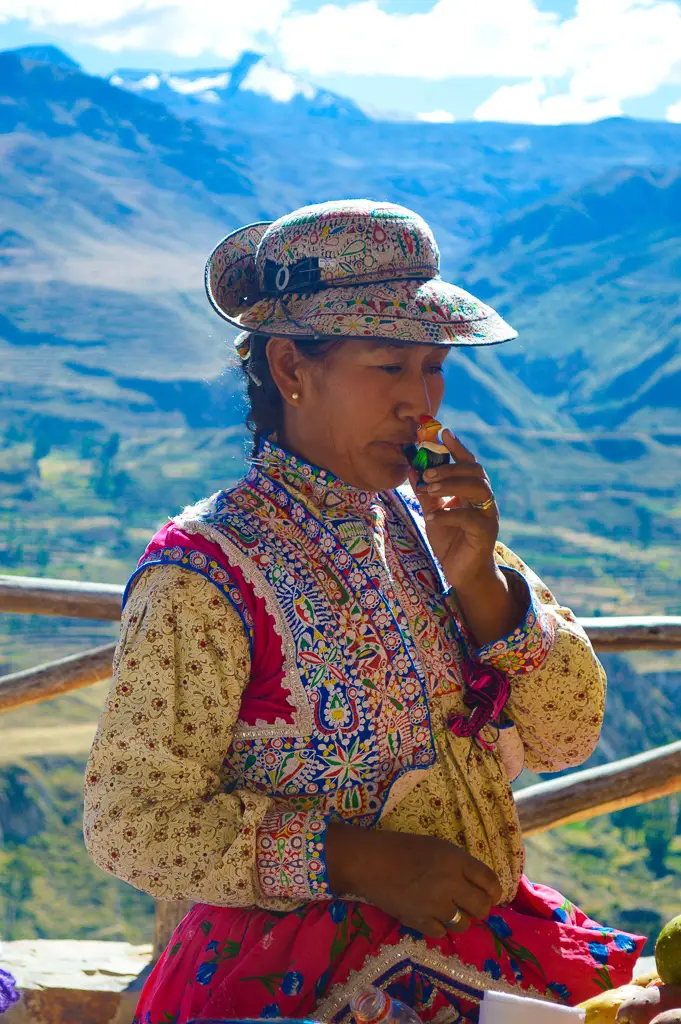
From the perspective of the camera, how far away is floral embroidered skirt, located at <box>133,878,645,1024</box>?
1.26 m

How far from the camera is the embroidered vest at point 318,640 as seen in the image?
52.7 inches

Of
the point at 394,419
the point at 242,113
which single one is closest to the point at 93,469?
the point at 242,113

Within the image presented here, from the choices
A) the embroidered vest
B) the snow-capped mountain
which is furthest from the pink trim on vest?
the snow-capped mountain

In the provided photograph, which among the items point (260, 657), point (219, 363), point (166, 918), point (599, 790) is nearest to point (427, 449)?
point (260, 657)

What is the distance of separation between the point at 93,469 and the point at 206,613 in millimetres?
65332

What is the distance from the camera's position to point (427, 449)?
54.6 inches

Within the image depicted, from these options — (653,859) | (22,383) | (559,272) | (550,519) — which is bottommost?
(653,859)

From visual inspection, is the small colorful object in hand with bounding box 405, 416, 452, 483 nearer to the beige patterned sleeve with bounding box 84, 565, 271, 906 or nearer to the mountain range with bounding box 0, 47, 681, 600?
the beige patterned sleeve with bounding box 84, 565, 271, 906

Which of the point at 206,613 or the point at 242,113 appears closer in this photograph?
the point at 206,613

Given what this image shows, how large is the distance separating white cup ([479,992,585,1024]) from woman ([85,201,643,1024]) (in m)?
0.17

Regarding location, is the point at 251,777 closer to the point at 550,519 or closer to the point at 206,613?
the point at 206,613

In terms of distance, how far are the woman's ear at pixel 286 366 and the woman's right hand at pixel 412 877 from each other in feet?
2.02

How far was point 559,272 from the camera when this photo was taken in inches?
3693

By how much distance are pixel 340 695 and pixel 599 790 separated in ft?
5.04
